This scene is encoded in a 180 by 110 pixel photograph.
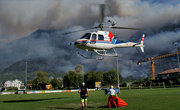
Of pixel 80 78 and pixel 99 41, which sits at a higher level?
pixel 99 41

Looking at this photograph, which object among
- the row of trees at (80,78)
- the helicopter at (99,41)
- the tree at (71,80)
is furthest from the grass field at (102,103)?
the row of trees at (80,78)

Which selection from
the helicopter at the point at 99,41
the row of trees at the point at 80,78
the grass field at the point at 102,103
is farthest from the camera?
the row of trees at the point at 80,78

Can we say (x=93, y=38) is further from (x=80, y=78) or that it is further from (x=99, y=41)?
(x=80, y=78)

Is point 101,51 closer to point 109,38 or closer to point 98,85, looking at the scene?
point 109,38

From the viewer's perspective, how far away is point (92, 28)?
2647 centimetres

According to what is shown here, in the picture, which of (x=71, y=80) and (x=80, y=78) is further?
(x=80, y=78)

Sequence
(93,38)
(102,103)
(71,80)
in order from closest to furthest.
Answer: (102,103) < (93,38) < (71,80)

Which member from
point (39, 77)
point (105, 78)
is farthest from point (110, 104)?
point (39, 77)

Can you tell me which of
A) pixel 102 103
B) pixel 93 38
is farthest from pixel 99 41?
pixel 102 103

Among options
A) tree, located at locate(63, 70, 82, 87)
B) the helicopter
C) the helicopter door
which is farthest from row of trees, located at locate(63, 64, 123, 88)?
the helicopter door

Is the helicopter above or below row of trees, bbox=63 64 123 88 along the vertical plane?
above

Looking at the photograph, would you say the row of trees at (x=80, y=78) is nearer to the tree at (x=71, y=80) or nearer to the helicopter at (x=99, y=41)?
the tree at (x=71, y=80)

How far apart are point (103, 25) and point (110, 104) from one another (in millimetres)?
14913

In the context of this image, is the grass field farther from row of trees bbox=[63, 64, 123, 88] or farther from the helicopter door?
row of trees bbox=[63, 64, 123, 88]
